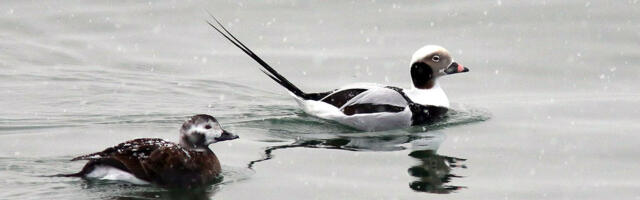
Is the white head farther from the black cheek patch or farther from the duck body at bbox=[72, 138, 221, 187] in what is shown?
the duck body at bbox=[72, 138, 221, 187]

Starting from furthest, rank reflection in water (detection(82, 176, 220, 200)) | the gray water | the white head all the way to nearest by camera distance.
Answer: the white head < the gray water < reflection in water (detection(82, 176, 220, 200))

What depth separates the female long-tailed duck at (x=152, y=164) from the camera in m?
9.45

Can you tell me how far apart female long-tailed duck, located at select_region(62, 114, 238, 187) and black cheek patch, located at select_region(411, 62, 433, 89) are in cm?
372

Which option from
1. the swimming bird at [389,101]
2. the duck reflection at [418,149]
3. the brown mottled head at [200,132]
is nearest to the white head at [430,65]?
the swimming bird at [389,101]

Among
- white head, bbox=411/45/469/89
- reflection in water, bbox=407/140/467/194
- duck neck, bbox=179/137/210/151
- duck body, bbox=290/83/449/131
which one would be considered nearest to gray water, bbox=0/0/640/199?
reflection in water, bbox=407/140/467/194

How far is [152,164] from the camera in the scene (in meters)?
9.47

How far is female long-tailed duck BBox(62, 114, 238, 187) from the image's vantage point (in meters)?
9.45

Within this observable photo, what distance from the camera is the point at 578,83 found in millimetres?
14766

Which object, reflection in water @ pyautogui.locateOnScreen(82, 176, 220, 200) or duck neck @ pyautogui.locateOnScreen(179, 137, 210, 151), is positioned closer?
reflection in water @ pyautogui.locateOnScreen(82, 176, 220, 200)

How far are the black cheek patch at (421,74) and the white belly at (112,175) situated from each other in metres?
4.23

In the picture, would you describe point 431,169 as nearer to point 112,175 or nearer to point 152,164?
point 152,164

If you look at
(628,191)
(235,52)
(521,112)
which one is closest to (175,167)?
(628,191)

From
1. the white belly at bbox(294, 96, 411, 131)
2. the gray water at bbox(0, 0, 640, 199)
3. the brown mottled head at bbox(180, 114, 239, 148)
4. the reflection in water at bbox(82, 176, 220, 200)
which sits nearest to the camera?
the reflection in water at bbox(82, 176, 220, 200)

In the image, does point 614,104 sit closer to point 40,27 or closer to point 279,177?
point 279,177
